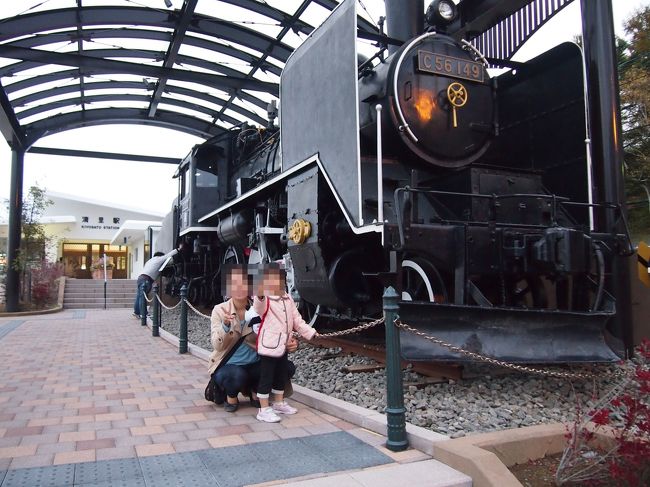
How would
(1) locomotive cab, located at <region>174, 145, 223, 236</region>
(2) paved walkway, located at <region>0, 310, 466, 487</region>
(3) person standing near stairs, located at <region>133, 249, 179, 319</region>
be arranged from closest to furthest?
(2) paved walkway, located at <region>0, 310, 466, 487</region>
(1) locomotive cab, located at <region>174, 145, 223, 236</region>
(3) person standing near stairs, located at <region>133, 249, 179, 319</region>

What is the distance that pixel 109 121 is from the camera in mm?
14570

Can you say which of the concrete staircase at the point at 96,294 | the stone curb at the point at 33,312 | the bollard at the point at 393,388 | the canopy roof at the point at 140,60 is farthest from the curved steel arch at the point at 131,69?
the concrete staircase at the point at 96,294

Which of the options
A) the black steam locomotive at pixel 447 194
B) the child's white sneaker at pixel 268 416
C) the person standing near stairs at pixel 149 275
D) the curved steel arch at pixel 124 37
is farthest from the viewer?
the person standing near stairs at pixel 149 275

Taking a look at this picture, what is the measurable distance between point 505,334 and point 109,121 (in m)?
13.5

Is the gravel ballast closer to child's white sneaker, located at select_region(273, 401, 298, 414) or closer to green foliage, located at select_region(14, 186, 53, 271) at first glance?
child's white sneaker, located at select_region(273, 401, 298, 414)

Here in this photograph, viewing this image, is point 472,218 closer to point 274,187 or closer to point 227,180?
point 274,187

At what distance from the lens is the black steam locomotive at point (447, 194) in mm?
4078

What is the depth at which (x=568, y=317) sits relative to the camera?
411 centimetres

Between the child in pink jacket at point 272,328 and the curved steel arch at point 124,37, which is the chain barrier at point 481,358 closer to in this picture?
the child in pink jacket at point 272,328

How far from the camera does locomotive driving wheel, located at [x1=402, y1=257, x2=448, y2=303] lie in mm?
4797

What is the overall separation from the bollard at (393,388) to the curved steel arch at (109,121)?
1217cm

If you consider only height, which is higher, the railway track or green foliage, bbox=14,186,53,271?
green foliage, bbox=14,186,53,271

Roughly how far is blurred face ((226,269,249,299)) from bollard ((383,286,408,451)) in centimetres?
124

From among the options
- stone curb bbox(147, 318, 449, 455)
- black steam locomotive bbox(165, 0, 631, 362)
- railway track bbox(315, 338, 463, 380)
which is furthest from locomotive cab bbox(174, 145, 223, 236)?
stone curb bbox(147, 318, 449, 455)
